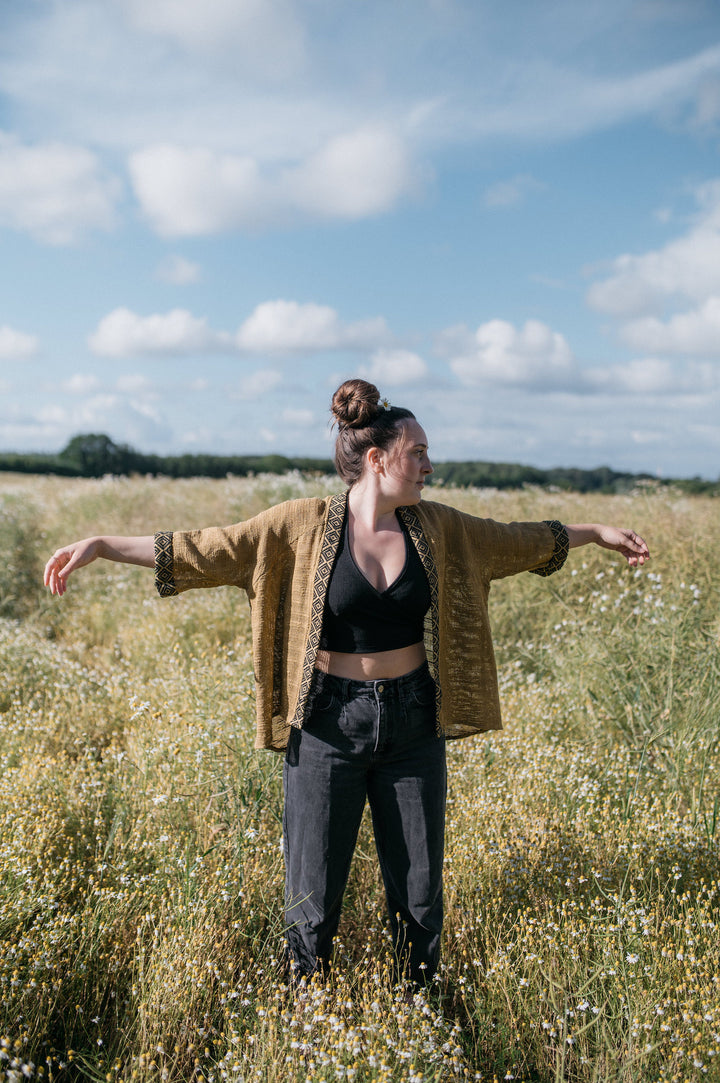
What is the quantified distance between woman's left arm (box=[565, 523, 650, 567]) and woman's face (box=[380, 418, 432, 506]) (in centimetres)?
77

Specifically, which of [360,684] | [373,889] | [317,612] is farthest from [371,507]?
[373,889]

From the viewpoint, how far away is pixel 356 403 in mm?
2746

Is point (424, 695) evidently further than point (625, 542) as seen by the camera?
No

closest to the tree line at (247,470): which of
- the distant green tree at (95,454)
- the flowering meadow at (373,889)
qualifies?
the distant green tree at (95,454)

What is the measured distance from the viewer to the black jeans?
8.93 feet

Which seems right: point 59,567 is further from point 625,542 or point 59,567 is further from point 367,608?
point 625,542

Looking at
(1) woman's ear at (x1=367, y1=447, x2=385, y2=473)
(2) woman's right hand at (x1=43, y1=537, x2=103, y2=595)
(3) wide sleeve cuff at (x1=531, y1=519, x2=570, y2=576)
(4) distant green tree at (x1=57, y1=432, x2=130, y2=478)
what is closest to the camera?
(2) woman's right hand at (x1=43, y1=537, x2=103, y2=595)

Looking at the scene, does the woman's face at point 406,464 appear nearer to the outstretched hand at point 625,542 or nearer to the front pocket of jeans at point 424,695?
the front pocket of jeans at point 424,695

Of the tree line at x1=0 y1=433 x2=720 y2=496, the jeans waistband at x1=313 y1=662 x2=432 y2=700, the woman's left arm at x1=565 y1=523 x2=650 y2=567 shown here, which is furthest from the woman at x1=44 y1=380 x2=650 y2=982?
the tree line at x1=0 y1=433 x2=720 y2=496

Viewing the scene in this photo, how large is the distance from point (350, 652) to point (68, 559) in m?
1.05

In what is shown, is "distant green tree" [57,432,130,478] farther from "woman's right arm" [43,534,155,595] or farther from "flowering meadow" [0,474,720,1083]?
"woman's right arm" [43,534,155,595]

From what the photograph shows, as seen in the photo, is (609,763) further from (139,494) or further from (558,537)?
(139,494)

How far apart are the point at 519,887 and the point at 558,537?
1586 mm

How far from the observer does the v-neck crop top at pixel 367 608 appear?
272cm
